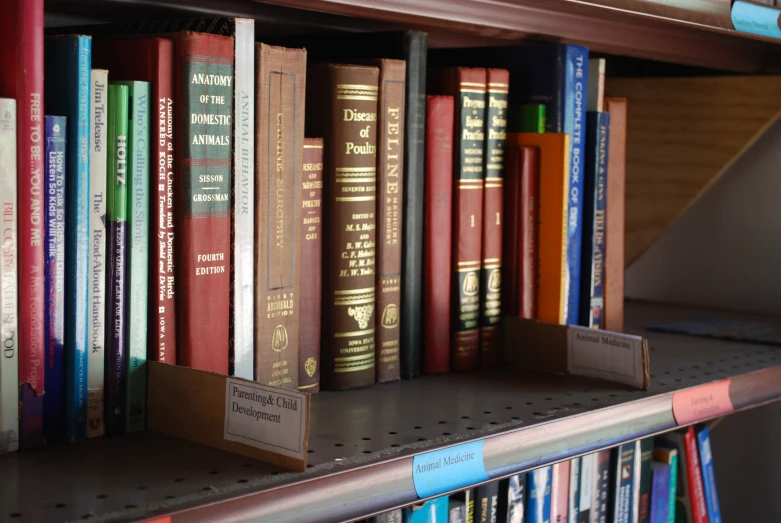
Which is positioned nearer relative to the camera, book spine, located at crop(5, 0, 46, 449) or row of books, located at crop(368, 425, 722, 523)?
book spine, located at crop(5, 0, 46, 449)

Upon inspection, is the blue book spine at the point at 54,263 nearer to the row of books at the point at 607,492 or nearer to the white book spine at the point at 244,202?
the white book spine at the point at 244,202

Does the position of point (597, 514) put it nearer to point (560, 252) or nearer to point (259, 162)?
point (560, 252)

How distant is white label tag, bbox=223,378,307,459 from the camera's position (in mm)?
679

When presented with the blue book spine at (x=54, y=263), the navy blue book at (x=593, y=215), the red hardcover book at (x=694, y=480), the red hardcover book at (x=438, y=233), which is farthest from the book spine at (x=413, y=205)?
the red hardcover book at (x=694, y=480)

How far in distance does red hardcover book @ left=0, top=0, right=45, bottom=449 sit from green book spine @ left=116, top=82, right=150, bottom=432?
73 millimetres

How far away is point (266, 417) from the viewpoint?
0.70 metres

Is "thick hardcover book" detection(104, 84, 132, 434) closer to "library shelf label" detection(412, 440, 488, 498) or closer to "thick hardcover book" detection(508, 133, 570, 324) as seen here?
→ "library shelf label" detection(412, 440, 488, 498)

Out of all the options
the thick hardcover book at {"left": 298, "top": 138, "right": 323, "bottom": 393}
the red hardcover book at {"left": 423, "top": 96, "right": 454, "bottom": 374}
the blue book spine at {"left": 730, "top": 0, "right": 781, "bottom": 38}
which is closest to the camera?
the thick hardcover book at {"left": 298, "top": 138, "right": 323, "bottom": 393}

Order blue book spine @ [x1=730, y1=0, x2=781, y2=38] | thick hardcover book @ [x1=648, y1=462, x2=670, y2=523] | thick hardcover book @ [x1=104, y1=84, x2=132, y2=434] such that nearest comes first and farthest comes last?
1. thick hardcover book @ [x1=104, y1=84, x2=132, y2=434]
2. blue book spine @ [x1=730, y1=0, x2=781, y2=38]
3. thick hardcover book @ [x1=648, y1=462, x2=670, y2=523]

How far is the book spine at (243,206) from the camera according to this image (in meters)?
0.79

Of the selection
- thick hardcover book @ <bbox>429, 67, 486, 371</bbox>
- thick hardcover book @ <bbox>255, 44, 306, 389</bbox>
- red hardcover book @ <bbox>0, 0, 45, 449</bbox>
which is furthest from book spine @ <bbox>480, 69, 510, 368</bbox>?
red hardcover book @ <bbox>0, 0, 45, 449</bbox>

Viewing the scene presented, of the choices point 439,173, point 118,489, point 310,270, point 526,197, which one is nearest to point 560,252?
point 526,197

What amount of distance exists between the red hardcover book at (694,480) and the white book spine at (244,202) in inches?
27.2

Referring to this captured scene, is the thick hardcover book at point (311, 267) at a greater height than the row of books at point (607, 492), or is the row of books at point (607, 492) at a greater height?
the thick hardcover book at point (311, 267)
